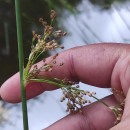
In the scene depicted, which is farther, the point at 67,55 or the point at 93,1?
the point at 93,1

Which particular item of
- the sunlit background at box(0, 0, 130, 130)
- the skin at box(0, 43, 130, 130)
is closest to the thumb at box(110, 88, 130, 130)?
the skin at box(0, 43, 130, 130)

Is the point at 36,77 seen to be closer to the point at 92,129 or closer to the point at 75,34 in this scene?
the point at 92,129

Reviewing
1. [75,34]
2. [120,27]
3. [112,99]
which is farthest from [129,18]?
[112,99]

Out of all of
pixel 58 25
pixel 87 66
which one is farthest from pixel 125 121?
pixel 58 25

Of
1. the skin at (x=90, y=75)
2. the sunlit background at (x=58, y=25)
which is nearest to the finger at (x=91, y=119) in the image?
the skin at (x=90, y=75)

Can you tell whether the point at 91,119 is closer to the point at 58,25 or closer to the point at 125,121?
the point at 125,121

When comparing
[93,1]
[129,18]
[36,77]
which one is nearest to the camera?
[36,77]

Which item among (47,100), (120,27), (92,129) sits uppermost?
(120,27)

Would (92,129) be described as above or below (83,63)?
below
